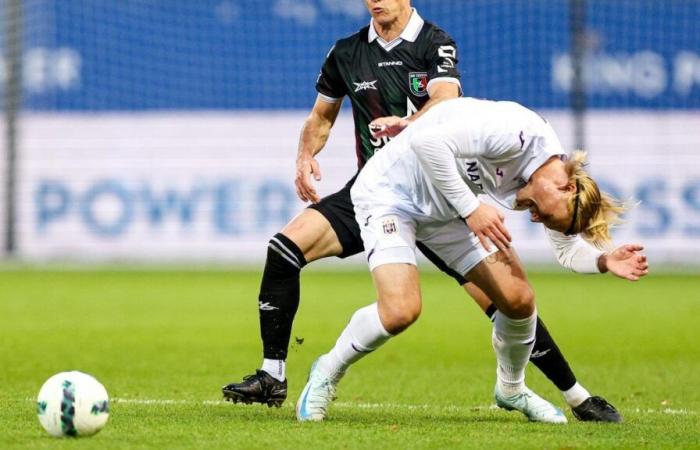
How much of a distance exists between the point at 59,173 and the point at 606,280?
26.0 feet

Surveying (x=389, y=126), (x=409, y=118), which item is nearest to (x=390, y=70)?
(x=409, y=118)

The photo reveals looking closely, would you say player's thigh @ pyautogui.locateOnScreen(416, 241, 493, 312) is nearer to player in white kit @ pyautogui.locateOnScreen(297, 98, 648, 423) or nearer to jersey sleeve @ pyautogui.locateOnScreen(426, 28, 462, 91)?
player in white kit @ pyautogui.locateOnScreen(297, 98, 648, 423)

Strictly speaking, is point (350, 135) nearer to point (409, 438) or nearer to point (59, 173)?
point (59, 173)

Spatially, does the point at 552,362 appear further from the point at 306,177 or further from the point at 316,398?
the point at 306,177

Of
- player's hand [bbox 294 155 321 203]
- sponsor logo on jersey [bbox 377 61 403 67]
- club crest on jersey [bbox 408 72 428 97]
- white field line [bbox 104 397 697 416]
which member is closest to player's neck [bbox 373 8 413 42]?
sponsor logo on jersey [bbox 377 61 403 67]

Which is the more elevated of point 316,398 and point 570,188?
point 570,188

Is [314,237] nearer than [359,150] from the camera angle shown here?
Yes

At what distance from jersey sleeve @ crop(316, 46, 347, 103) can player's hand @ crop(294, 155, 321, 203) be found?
0.41 meters

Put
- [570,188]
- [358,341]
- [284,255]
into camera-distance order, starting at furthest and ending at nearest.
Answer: [284,255]
[358,341]
[570,188]

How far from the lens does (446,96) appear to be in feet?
23.6

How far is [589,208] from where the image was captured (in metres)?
6.14

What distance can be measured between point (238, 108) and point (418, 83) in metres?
12.9

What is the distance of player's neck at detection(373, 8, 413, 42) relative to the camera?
299 inches

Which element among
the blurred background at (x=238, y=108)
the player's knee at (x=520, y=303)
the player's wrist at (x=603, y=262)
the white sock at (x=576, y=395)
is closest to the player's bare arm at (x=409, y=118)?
the player's knee at (x=520, y=303)
